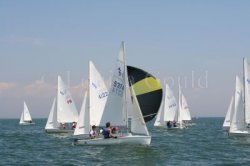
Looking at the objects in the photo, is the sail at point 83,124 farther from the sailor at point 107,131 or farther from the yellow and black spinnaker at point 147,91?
the yellow and black spinnaker at point 147,91

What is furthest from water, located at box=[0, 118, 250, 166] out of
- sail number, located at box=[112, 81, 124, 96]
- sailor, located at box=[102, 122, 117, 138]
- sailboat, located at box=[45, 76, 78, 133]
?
sailboat, located at box=[45, 76, 78, 133]

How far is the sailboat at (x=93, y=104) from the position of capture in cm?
3606

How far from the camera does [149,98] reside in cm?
3241

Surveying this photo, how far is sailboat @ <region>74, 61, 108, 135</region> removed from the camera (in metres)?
36.1

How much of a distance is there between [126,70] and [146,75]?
1.45 metres

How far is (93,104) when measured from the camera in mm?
36312

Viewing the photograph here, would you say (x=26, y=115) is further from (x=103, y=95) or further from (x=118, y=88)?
(x=118, y=88)

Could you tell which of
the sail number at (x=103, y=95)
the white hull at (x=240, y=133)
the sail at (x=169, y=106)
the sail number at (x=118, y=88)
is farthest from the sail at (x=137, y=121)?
the sail at (x=169, y=106)

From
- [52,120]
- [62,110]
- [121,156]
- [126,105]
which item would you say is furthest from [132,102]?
[52,120]

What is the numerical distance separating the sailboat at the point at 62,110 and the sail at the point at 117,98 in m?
20.6

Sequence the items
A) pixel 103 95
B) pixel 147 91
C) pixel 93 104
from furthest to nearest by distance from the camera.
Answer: pixel 103 95
pixel 93 104
pixel 147 91

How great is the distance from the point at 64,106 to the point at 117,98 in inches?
847

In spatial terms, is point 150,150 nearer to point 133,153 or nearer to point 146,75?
point 133,153

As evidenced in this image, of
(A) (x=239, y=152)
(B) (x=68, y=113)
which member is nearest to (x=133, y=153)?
(A) (x=239, y=152)
